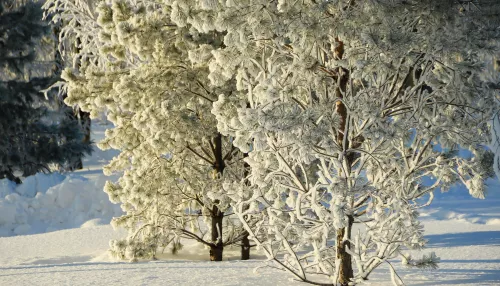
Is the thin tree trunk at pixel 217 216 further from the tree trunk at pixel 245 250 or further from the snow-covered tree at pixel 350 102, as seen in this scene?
the snow-covered tree at pixel 350 102

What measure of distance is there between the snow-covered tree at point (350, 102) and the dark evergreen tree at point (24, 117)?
13117mm

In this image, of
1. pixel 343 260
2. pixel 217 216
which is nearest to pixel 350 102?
pixel 343 260

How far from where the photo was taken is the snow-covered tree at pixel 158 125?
8359mm

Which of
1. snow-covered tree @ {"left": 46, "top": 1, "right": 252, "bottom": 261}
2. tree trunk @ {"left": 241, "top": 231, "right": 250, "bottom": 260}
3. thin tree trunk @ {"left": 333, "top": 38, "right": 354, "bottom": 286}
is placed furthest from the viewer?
tree trunk @ {"left": 241, "top": 231, "right": 250, "bottom": 260}

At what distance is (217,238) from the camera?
936 cm

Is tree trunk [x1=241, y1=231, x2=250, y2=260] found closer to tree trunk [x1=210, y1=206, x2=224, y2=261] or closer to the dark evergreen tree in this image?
tree trunk [x1=210, y1=206, x2=224, y2=261]

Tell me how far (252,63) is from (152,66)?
2.62 meters

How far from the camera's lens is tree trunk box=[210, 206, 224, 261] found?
30.8 feet

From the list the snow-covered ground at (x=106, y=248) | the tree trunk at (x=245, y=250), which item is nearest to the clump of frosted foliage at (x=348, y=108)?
the snow-covered ground at (x=106, y=248)

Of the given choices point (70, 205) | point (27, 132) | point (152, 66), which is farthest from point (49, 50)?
point (152, 66)

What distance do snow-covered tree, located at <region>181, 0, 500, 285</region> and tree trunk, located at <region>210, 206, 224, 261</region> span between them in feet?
9.30

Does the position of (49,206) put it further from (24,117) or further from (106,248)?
(106,248)

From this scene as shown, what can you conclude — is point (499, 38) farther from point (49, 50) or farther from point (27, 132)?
point (49, 50)

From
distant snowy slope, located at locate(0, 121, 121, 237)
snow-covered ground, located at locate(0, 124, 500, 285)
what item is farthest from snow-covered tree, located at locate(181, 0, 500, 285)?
distant snowy slope, located at locate(0, 121, 121, 237)
